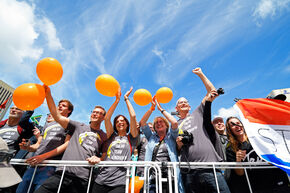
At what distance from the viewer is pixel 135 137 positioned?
2816 mm

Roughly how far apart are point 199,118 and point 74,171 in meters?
2.14

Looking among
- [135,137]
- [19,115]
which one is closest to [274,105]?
[135,137]

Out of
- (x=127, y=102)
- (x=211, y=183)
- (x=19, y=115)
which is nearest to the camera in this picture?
(x=211, y=183)

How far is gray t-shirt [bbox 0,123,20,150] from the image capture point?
2918 mm

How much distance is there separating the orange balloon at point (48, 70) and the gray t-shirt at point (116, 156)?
150cm

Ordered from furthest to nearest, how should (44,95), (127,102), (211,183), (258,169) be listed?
(127,102), (44,95), (258,169), (211,183)

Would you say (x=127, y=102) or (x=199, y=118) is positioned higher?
(x=127, y=102)

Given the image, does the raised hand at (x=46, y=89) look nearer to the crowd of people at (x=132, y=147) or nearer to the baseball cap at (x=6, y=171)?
the crowd of people at (x=132, y=147)

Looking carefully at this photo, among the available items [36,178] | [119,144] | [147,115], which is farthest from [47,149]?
[147,115]

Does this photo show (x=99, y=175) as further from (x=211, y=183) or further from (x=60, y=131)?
(x=211, y=183)

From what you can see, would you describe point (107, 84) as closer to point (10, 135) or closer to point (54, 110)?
point (54, 110)

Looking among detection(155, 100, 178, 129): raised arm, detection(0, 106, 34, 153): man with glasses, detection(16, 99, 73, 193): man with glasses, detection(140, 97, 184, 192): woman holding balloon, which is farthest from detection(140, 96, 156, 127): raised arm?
detection(0, 106, 34, 153): man with glasses

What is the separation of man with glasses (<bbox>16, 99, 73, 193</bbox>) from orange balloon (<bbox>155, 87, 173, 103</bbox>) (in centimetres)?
188

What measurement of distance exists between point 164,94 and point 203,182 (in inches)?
70.4
